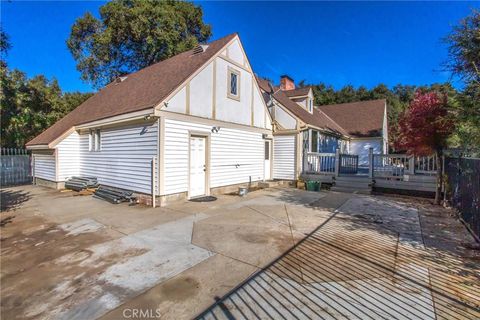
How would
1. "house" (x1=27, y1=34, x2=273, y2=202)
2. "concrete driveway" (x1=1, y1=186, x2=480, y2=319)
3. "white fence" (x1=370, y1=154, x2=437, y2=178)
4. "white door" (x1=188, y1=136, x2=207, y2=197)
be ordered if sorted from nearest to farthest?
"concrete driveway" (x1=1, y1=186, x2=480, y2=319) < "house" (x1=27, y1=34, x2=273, y2=202) < "white door" (x1=188, y1=136, x2=207, y2=197) < "white fence" (x1=370, y1=154, x2=437, y2=178)

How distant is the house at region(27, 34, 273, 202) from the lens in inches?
310

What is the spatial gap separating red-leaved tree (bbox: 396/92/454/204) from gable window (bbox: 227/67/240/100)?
664 centimetres

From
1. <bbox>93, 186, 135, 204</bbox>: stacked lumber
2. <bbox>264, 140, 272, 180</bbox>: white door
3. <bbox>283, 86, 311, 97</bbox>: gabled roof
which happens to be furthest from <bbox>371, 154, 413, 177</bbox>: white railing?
<bbox>93, 186, 135, 204</bbox>: stacked lumber

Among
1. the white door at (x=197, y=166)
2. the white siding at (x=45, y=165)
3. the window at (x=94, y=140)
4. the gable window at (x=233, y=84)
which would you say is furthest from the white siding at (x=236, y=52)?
the white siding at (x=45, y=165)

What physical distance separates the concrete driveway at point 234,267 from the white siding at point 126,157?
1800 millimetres

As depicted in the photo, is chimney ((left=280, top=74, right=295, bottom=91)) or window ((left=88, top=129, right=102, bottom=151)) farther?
chimney ((left=280, top=74, right=295, bottom=91))

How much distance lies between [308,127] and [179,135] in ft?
23.8

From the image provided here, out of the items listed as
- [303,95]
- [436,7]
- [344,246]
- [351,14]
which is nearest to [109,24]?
[303,95]

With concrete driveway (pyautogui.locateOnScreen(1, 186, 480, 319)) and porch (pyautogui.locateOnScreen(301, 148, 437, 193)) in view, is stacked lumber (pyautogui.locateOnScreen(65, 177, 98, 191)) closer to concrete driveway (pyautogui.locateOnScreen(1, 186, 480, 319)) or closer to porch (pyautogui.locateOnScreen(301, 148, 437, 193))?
concrete driveway (pyautogui.locateOnScreen(1, 186, 480, 319))

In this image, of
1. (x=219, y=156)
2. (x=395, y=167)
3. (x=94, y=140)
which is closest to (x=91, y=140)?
(x=94, y=140)

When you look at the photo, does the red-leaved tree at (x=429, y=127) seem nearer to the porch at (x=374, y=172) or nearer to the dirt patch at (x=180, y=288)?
the porch at (x=374, y=172)

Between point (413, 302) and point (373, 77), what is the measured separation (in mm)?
41977

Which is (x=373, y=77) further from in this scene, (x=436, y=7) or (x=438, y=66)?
(x=438, y=66)

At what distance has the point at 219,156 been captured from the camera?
9.95m
